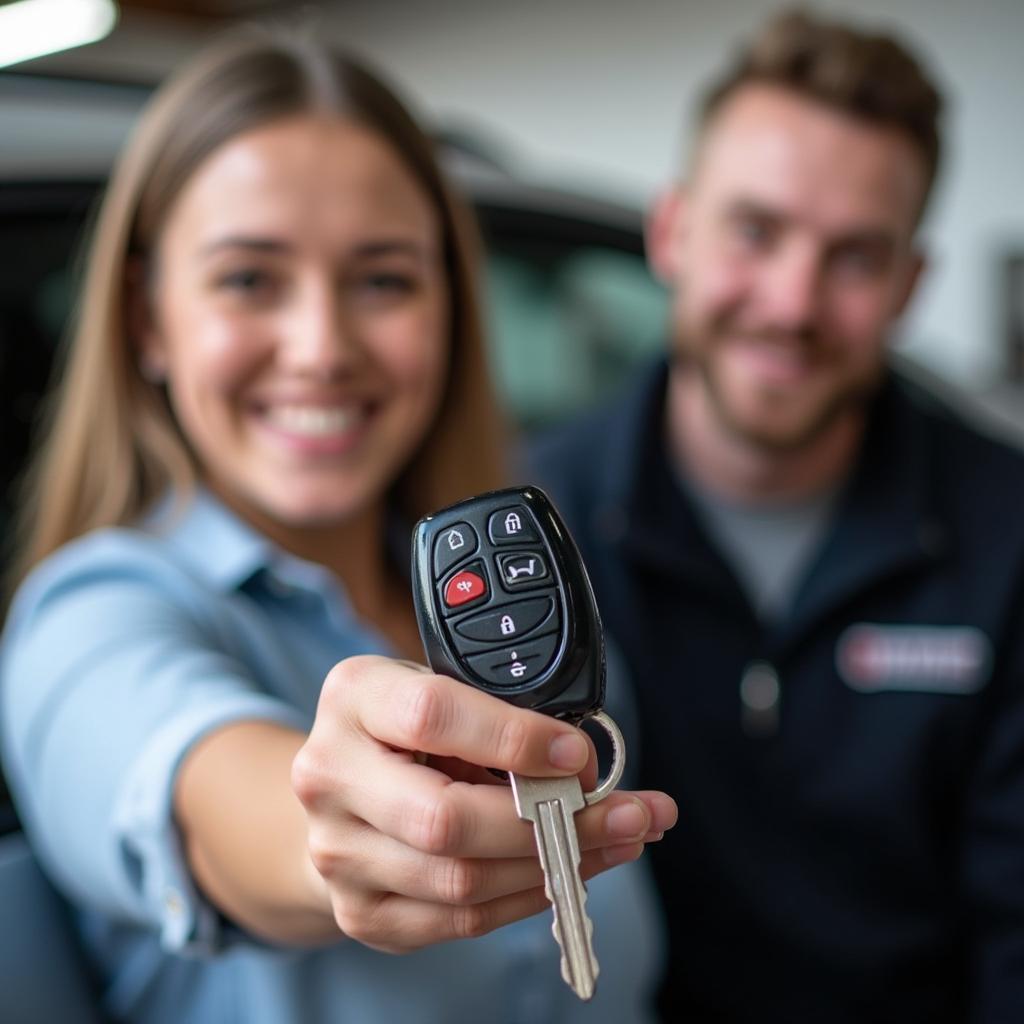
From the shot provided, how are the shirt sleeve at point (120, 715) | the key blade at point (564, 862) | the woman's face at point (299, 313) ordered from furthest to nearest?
the woman's face at point (299, 313) → the shirt sleeve at point (120, 715) → the key blade at point (564, 862)

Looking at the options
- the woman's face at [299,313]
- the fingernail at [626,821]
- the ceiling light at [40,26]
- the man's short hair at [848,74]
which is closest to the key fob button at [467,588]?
the fingernail at [626,821]

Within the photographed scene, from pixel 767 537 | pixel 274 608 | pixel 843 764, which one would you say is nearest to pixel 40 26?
pixel 767 537

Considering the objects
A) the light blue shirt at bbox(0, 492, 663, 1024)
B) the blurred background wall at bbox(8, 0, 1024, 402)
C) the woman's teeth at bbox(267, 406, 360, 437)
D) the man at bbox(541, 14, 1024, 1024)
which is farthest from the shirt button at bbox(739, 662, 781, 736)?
the blurred background wall at bbox(8, 0, 1024, 402)

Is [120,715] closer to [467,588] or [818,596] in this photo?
[467,588]

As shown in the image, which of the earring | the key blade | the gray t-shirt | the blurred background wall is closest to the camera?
the key blade

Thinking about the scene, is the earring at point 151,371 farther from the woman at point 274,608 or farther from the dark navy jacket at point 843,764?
the dark navy jacket at point 843,764

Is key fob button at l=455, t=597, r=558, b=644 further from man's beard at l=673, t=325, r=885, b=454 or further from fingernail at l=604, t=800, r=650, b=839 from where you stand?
man's beard at l=673, t=325, r=885, b=454

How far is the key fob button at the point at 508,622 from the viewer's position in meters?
0.55

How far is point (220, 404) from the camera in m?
1.04

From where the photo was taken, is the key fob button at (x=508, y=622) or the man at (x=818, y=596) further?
the man at (x=818, y=596)

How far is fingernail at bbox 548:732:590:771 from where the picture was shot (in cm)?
52

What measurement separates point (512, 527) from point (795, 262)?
1223mm

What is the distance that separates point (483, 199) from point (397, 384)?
3.46 feet

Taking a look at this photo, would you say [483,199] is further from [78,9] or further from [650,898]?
[78,9]
